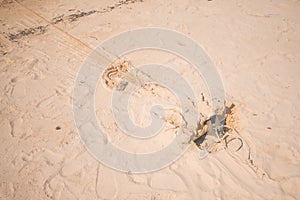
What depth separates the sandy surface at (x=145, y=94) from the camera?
2711 millimetres

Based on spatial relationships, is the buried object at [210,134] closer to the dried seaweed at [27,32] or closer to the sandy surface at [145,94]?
the sandy surface at [145,94]

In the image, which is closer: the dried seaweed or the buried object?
the buried object

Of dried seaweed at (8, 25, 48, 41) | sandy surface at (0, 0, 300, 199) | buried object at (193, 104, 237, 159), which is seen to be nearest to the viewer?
sandy surface at (0, 0, 300, 199)

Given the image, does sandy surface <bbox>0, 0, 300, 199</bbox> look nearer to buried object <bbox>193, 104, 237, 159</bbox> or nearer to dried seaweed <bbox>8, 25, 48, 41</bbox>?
dried seaweed <bbox>8, 25, 48, 41</bbox>

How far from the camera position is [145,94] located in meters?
3.71

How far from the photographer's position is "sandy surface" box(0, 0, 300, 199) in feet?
8.89

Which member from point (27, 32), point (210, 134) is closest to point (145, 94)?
point (210, 134)

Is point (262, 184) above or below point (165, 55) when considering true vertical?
below

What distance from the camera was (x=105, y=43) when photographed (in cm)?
473

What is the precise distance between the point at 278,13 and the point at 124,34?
3527 mm

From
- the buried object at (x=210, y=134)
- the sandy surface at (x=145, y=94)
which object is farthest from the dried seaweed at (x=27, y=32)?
the buried object at (x=210, y=134)

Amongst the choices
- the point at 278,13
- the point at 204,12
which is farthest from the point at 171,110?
the point at 278,13

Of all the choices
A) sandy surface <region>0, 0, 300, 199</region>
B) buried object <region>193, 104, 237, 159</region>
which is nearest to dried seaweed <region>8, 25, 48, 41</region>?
sandy surface <region>0, 0, 300, 199</region>

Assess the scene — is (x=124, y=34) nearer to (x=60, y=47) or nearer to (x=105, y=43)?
(x=105, y=43)
